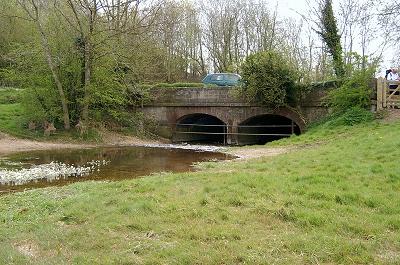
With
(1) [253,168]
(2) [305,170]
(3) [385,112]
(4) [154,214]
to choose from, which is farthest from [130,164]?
(3) [385,112]

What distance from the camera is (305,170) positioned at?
400 inches

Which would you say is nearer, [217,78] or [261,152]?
[261,152]

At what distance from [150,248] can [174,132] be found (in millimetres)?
21197

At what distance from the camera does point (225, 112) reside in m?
24.9

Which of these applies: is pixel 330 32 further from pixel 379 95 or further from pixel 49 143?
pixel 49 143

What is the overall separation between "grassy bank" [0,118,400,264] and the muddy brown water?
2.15 m

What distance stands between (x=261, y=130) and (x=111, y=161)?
14.2m

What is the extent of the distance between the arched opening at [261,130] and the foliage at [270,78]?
2092 mm

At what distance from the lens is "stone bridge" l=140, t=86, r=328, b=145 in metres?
23.2

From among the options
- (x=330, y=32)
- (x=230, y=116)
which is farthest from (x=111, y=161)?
(x=330, y=32)

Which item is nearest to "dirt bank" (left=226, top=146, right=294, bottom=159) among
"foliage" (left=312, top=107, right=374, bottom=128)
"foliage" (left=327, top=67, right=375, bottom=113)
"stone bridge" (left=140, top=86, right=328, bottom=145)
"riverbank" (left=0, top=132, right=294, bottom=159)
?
"riverbank" (left=0, top=132, right=294, bottom=159)

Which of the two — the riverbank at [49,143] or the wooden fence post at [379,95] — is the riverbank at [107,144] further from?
the wooden fence post at [379,95]

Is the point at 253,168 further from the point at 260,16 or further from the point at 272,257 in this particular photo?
the point at 260,16


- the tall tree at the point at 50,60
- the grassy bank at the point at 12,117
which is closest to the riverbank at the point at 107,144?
the grassy bank at the point at 12,117
